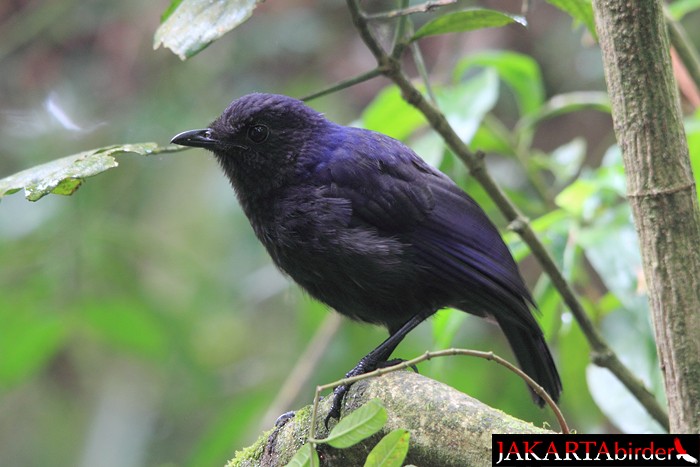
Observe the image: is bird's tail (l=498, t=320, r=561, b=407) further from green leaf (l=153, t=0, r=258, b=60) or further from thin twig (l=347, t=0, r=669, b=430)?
green leaf (l=153, t=0, r=258, b=60)

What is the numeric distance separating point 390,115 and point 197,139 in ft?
2.82

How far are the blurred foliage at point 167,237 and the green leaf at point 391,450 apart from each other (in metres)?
2.51

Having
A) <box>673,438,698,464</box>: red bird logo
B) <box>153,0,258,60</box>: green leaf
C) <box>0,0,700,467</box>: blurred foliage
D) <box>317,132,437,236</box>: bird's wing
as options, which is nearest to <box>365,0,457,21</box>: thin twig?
<box>153,0,258,60</box>: green leaf

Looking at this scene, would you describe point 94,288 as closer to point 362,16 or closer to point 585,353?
point 585,353

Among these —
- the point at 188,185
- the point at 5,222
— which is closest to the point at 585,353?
the point at 5,222

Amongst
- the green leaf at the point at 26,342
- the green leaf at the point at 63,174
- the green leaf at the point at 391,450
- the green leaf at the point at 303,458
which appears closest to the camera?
the green leaf at the point at 391,450

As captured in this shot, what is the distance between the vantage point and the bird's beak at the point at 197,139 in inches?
117

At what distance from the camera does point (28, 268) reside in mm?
5465

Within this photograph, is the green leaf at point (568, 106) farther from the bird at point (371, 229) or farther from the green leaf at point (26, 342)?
the green leaf at point (26, 342)

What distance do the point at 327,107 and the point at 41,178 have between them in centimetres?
426

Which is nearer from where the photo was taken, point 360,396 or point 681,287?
point 681,287

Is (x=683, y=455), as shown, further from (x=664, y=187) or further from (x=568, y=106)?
(x=568, y=106)

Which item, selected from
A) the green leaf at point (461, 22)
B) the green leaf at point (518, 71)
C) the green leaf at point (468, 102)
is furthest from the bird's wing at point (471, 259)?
the green leaf at point (518, 71)

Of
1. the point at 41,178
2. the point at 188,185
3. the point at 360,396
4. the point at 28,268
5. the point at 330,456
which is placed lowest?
the point at 330,456
